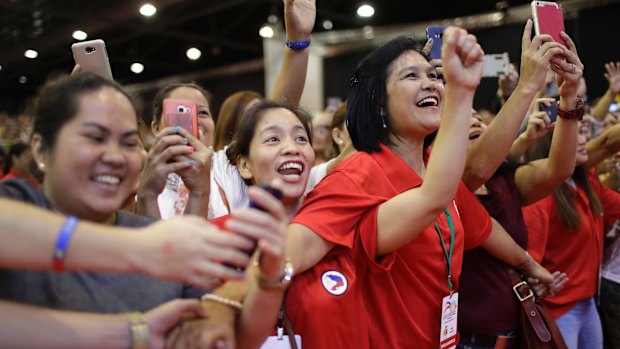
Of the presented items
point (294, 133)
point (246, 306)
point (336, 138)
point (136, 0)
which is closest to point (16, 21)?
point (136, 0)

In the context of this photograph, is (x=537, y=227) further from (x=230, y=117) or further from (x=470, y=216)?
(x=230, y=117)

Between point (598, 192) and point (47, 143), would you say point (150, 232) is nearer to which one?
point (47, 143)

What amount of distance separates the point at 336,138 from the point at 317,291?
176 centimetres

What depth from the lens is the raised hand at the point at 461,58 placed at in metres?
1.37

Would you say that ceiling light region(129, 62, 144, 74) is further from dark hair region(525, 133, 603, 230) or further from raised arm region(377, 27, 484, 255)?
raised arm region(377, 27, 484, 255)

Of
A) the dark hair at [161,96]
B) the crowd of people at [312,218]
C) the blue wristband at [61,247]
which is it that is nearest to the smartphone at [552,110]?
the crowd of people at [312,218]

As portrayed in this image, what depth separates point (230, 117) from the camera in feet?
9.71

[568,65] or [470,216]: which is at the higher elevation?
[568,65]

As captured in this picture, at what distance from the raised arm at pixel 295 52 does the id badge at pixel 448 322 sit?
1.08m

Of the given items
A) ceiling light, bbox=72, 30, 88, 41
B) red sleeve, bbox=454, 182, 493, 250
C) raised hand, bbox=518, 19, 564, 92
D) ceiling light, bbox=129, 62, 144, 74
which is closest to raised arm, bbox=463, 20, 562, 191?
raised hand, bbox=518, 19, 564, 92

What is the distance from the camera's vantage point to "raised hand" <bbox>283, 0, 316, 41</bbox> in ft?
7.56

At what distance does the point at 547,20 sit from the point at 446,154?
0.89m

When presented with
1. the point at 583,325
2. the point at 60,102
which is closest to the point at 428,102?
the point at 60,102

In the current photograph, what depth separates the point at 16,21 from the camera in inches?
397
